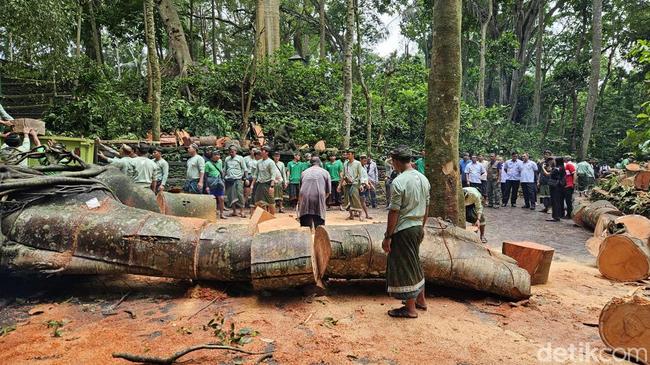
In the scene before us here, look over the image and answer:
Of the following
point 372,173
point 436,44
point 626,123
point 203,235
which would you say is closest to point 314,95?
point 372,173

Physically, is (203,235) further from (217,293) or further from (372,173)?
(372,173)

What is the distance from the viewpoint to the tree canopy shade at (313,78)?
1359cm

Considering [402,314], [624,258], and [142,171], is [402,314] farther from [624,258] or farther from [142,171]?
[142,171]

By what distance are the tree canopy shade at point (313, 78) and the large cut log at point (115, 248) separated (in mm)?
3697

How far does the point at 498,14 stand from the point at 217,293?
30528 mm

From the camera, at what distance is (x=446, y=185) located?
5777 millimetres

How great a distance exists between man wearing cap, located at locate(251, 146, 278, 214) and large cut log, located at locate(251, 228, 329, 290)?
19.9 ft

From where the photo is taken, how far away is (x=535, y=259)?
17.9ft

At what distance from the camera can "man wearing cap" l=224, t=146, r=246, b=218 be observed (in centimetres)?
1071

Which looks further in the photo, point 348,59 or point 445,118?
point 348,59

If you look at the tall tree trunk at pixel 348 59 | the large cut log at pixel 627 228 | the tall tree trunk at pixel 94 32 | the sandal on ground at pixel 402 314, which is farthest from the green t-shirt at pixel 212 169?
the tall tree trunk at pixel 94 32

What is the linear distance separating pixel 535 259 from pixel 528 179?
29.7ft

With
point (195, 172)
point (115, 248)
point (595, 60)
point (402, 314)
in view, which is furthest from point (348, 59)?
point (595, 60)

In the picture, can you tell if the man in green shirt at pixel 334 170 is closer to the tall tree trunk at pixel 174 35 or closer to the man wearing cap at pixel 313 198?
the man wearing cap at pixel 313 198
